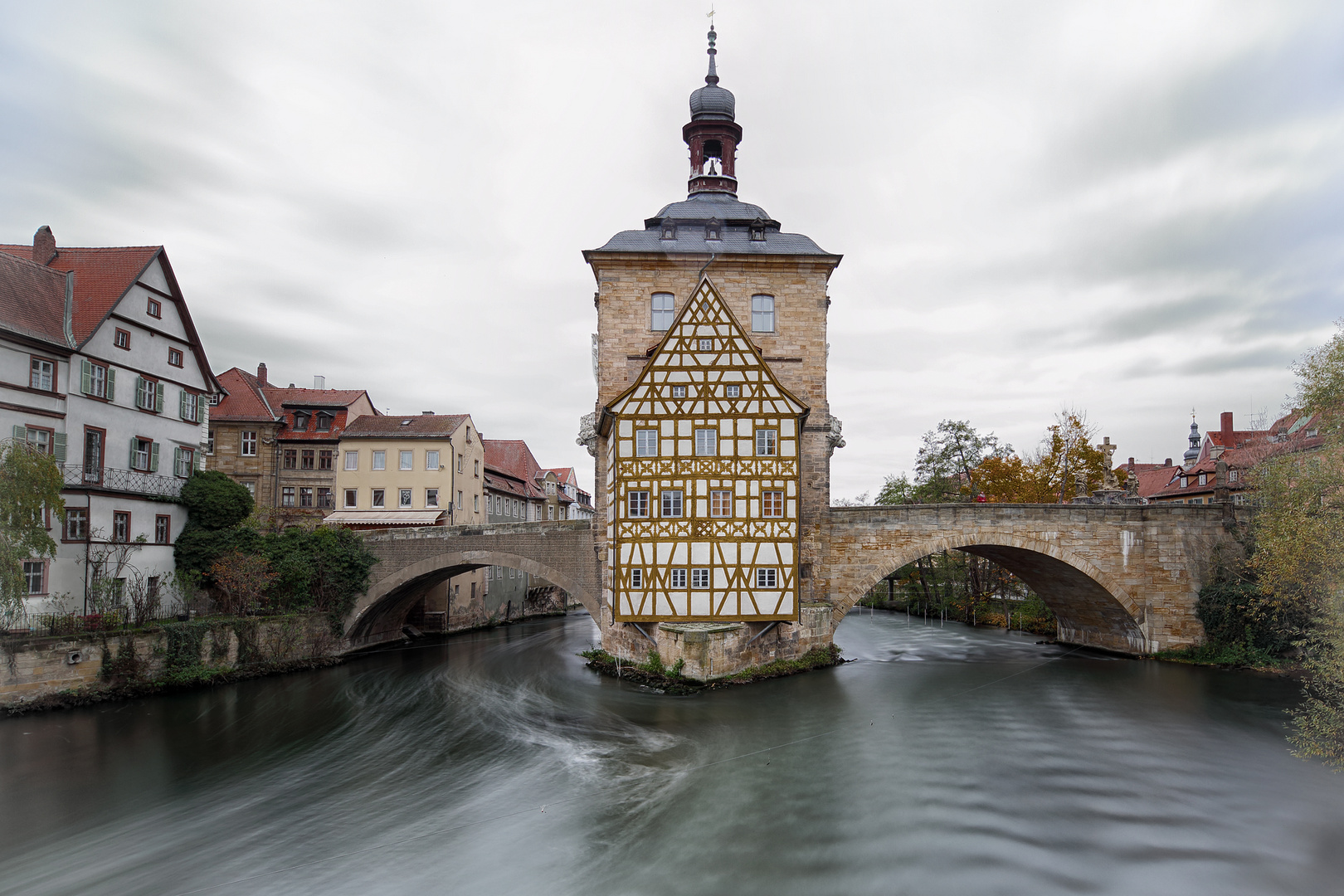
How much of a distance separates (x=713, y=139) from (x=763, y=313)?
24.1 feet

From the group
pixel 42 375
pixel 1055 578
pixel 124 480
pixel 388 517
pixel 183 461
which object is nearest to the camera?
pixel 42 375

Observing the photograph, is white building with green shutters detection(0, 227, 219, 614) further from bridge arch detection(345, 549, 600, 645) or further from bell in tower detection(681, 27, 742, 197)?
bell in tower detection(681, 27, 742, 197)

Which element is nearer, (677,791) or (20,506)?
(677,791)

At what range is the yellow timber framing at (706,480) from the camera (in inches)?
776

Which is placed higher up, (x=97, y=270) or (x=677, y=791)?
(x=97, y=270)

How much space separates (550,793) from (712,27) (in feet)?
87.6

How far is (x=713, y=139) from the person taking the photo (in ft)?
85.2

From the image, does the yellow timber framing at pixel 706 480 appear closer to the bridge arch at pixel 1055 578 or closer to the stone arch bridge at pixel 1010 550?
the stone arch bridge at pixel 1010 550

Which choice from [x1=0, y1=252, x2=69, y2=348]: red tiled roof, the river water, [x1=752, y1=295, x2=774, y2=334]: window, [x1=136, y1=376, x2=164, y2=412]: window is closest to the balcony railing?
[x1=136, y1=376, x2=164, y2=412]: window

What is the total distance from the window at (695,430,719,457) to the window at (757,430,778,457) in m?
1.11

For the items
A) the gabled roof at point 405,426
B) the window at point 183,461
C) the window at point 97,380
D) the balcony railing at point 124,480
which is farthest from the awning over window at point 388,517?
the window at point 97,380

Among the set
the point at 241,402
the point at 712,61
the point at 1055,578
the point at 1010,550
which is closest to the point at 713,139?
the point at 712,61

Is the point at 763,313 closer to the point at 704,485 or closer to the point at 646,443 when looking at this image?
the point at 646,443

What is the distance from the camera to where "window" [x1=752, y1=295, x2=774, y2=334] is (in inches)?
902
